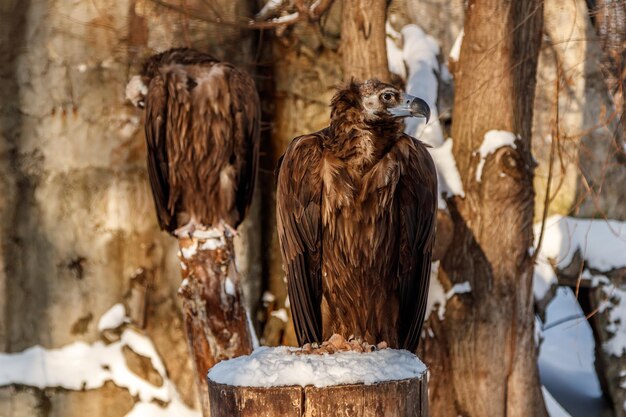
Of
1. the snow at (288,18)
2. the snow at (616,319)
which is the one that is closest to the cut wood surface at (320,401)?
the snow at (288,18)

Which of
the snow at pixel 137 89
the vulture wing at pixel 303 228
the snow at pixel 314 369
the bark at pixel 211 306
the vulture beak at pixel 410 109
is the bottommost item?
the bark at pixel 211 306

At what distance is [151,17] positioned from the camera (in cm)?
670

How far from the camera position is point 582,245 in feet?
22.5

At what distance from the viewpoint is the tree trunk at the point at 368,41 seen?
5.90 metres

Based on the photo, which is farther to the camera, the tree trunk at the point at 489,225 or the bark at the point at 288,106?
the bark at the point at 288,106

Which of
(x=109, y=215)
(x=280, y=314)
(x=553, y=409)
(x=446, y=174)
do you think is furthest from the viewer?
(x=280, y=314)

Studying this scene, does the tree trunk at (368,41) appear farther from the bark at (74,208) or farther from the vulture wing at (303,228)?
the vulture wing at (303,228)

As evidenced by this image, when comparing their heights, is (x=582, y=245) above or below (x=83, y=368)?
above

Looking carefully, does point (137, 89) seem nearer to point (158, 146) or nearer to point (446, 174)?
point (158, 146)

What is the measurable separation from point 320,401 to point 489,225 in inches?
122

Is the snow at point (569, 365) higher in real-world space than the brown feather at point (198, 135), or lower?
lower

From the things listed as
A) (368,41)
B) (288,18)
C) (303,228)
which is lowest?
(303,228)

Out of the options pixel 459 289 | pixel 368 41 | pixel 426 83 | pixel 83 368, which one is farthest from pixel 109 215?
pixel 459 289

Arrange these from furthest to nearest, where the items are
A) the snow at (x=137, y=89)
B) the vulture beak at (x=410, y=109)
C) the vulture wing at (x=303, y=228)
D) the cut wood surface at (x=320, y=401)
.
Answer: the snow at (x=137, y=89), the vulture wing at (x=303, y=228), the vulture beak at (x=410, y=109), the cut wood surface at (x=320, y=401)
